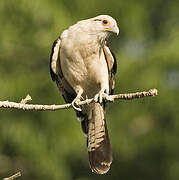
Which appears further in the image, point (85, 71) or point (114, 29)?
point (85, 71)

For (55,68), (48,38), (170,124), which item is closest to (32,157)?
(48,38)

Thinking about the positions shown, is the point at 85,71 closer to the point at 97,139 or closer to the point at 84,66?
the point at 84,66

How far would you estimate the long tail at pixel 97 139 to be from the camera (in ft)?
22.5

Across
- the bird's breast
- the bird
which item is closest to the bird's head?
the bird

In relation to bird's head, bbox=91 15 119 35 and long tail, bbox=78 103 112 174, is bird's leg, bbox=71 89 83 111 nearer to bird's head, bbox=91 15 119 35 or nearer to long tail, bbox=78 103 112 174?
long tail, bbox=78 103 112 174

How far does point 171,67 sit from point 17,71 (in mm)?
3106

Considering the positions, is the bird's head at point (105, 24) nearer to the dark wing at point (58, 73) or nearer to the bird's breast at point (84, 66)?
the bird's breast at point (84, 66)

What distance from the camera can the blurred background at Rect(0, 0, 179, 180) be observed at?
10992 mm

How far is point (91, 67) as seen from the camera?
674cm

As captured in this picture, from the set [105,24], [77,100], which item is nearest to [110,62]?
[105,24]

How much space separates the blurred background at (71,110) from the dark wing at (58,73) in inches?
120

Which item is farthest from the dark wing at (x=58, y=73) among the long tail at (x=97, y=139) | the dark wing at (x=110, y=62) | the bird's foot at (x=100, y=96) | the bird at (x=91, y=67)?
the bird's foot at (x=100, y=96)

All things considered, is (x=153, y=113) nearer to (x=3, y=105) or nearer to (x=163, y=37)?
(x=163, y=37)

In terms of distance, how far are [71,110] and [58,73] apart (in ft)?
13.5
